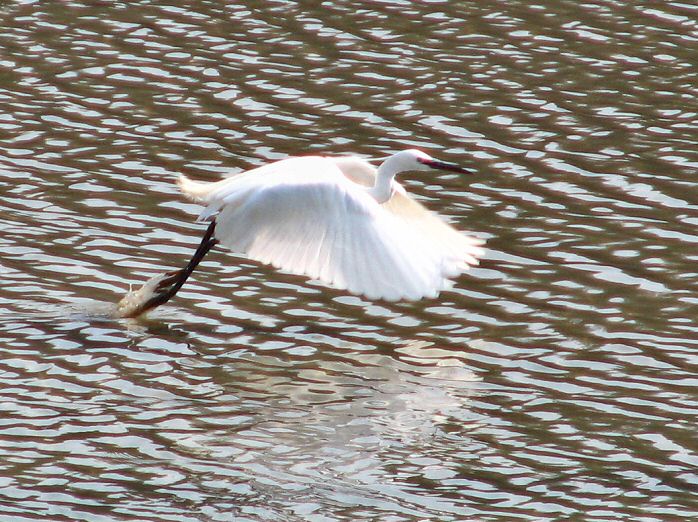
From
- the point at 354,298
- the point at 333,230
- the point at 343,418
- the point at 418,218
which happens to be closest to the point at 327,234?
the point at 333,230

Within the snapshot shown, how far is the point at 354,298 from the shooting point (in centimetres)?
972

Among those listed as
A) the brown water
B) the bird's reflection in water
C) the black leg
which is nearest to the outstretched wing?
the brown water

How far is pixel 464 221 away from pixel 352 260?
8.81 ft

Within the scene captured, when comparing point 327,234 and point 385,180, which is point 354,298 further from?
point 327,234

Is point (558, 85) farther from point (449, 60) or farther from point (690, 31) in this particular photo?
point (690, 31)

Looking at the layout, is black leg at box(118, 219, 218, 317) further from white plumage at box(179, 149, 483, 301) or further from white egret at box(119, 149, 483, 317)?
white plumage at box(179, 149, 483, 301)

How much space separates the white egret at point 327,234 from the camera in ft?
26.3

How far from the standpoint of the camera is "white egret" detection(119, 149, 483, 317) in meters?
8.03

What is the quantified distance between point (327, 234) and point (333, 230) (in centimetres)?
4

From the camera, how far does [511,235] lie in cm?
1046

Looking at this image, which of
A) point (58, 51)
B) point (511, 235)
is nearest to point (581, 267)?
point (511, 235)

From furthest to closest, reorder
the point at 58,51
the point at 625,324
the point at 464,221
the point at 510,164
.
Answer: the point at 58,51, the point at 510,164, the point at 464,221, the point at 625,324

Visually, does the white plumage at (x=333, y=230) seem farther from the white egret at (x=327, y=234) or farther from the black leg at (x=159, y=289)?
the black leg at (x=159, y=289)

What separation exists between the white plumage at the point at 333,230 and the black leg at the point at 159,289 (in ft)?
0.95
